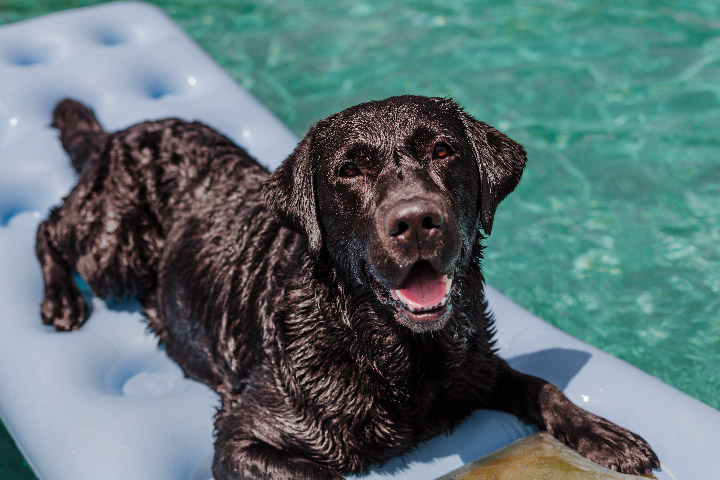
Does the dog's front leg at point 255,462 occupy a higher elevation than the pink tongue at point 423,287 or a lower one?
lower

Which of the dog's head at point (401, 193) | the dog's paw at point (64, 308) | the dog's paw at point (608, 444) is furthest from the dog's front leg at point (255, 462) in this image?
the dog's paw at point (64, 308)

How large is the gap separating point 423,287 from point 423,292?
17mm

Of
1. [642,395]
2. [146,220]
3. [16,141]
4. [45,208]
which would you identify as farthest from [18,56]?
[642,395]

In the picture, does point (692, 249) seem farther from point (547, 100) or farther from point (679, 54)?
point (679, 54)

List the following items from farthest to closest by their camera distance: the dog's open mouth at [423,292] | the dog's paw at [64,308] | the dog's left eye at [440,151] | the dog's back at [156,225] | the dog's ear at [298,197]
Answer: the dog's paw at [64,308] → the dog's back at [156,225] → the dog's ear at [298,197] → the dog's left eye at [440,151] → the dog's open mouth at [423,292]

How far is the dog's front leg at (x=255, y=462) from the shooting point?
288 cm

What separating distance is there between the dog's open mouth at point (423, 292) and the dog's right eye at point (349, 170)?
40cm

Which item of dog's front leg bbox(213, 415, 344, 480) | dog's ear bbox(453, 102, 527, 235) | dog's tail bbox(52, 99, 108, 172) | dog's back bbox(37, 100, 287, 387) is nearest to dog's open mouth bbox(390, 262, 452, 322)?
dog's ear bbox(453, 102, 527, 235)

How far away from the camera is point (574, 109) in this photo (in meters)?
6.00

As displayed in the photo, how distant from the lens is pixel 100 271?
399cm

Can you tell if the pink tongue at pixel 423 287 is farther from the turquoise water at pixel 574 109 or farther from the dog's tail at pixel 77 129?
the dog's tail at pixel 77 129

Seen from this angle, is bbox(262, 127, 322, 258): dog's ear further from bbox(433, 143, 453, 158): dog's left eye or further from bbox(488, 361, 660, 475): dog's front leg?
bbox(488, 361, 660, 475): dog's front leg

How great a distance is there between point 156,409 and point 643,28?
5510 millimetres

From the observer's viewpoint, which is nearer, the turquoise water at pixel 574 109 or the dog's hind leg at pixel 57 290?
the dog's hind leg at pixel 57 290
